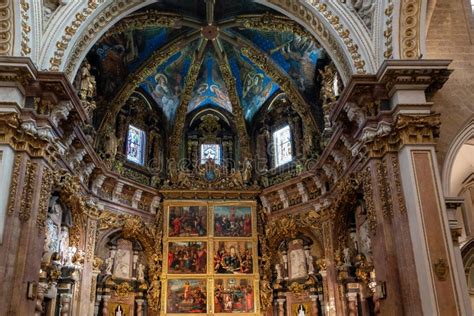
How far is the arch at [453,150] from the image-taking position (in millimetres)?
12883

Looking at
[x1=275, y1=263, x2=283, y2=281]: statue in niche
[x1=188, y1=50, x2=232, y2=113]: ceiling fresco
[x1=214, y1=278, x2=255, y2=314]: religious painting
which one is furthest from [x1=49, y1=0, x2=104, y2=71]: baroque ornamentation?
[x1=275, y1=263, x2=283, y2=281]: statue in niche

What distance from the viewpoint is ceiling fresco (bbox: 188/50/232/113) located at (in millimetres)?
22156

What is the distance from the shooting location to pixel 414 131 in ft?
41.2

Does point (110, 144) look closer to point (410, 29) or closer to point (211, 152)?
point (211, 152)

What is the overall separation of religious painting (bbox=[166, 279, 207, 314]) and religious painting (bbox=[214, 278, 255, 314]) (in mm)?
489

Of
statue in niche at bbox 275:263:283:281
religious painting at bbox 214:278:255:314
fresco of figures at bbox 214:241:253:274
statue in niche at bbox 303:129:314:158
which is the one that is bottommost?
religious painting at bbox 214:278:255:314

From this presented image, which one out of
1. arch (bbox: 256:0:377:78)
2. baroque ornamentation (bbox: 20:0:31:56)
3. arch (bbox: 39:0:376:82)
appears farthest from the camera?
arch (bbox: 256:0:377:78)

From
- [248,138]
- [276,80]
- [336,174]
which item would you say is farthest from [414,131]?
[248,138]

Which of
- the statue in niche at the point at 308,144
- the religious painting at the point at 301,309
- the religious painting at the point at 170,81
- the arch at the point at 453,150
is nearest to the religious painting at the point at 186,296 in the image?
the religious painting at the point at 301,309

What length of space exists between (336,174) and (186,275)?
6832 millimetres

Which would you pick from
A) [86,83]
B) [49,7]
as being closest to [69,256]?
[86,83]

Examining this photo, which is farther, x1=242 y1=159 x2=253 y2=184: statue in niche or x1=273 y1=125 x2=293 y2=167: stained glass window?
x1=273 y1=125 x2=293 y2=167: stained glass window

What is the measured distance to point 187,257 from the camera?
1989 cm

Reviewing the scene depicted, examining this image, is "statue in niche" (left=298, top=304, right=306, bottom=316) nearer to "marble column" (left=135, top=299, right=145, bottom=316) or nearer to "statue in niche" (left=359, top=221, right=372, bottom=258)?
"statue in niche" (left=359, top=221, right=372, bottom=258)
